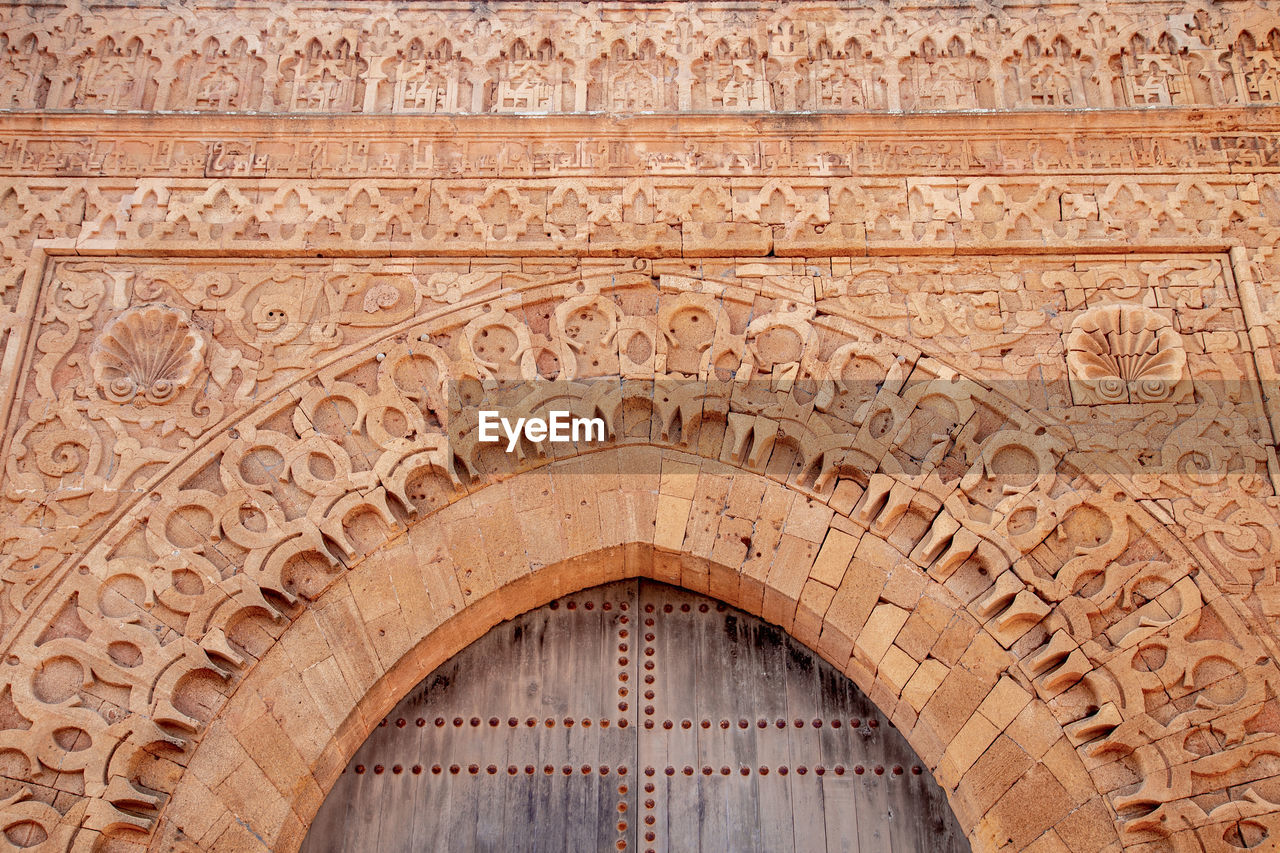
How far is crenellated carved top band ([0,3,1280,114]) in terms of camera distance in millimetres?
5887

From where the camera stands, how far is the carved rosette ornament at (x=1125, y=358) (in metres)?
5.19

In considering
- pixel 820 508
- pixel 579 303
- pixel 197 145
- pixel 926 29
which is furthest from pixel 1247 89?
pixel 197 145

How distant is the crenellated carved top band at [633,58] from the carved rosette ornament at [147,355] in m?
1.21

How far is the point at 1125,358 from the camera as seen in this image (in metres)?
5.26

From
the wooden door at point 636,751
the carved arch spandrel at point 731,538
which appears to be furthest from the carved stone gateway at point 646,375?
the wooden door at point 636,751

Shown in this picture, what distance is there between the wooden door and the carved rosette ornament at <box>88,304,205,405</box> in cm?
179

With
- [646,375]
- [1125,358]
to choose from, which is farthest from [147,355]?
[1125,358]

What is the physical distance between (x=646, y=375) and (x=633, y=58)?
5.97 ft

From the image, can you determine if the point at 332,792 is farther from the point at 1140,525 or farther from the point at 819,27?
the point at 819,27

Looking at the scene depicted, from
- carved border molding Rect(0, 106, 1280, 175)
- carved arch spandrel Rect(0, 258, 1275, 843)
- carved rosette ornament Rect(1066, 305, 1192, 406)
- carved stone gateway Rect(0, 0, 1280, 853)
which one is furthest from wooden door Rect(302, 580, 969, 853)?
carved border molding Rect(0, 106, 1280, 175)

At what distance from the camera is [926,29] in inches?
237

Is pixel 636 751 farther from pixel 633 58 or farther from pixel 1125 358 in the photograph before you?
pixel 633 58

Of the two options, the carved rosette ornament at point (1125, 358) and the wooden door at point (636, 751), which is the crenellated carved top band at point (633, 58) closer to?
the carved rosette ornament at point (1125, 358)

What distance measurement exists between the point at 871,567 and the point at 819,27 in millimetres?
2895
